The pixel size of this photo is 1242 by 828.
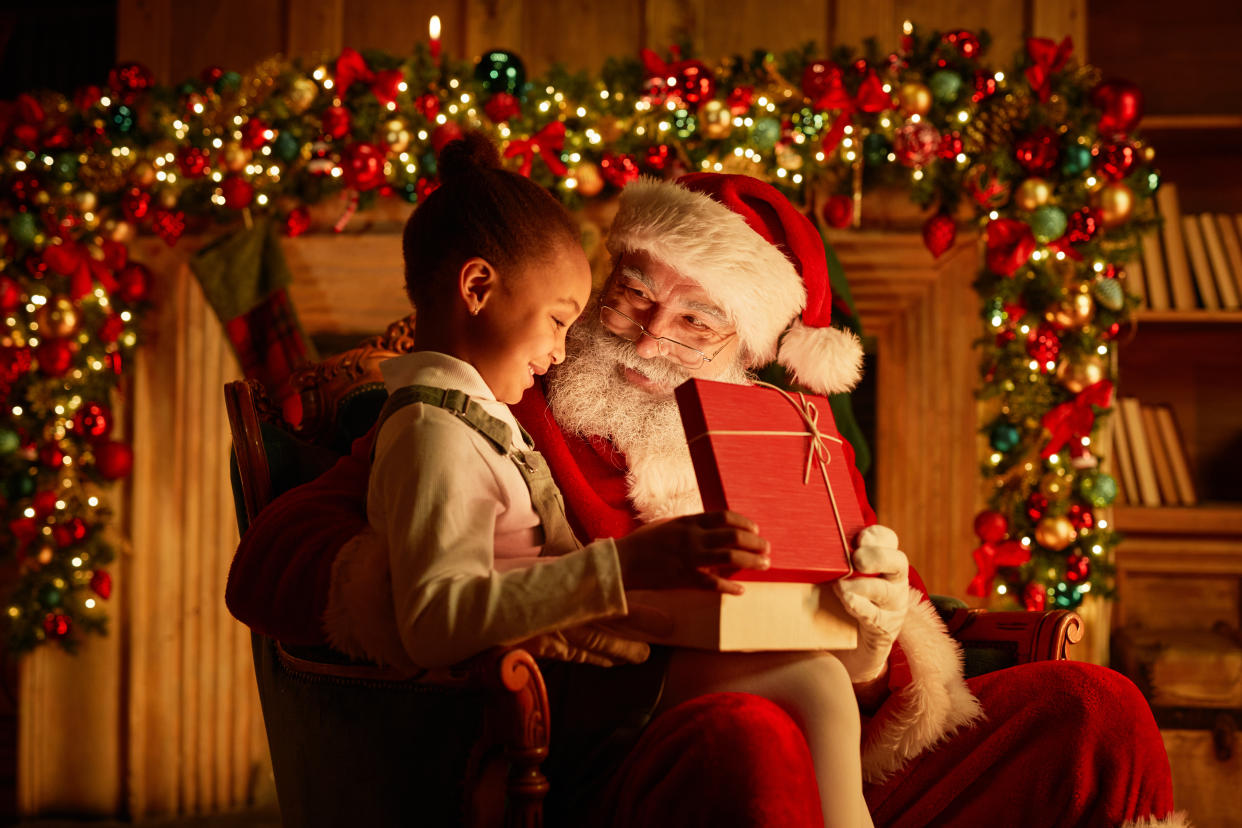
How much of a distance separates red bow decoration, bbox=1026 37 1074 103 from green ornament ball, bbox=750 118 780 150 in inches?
→ 29.9

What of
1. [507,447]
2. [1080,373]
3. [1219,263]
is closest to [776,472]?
[507,447]

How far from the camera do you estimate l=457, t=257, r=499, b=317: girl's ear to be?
1329 mm

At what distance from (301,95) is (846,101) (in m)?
1.64

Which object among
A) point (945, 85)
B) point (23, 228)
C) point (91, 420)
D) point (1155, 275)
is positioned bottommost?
point (91, 420)

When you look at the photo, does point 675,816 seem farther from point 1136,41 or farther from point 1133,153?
point 1136,41

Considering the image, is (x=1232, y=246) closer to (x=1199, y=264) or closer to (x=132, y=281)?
(x=1199, y=264)

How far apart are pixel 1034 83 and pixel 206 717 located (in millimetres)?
3237

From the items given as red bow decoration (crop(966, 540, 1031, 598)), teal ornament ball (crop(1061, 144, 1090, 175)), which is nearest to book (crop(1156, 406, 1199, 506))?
red bow decoration (crop(966, 540, 1031, 598))

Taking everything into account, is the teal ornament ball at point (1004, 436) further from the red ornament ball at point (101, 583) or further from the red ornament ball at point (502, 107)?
the red ornament ball at point (101, 583)

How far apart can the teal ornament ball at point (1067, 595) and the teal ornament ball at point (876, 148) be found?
1355mm

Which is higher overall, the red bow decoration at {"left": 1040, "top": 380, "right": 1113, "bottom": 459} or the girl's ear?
the girl's ear

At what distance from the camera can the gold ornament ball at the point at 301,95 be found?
3297mm

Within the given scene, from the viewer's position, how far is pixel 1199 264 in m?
3.52

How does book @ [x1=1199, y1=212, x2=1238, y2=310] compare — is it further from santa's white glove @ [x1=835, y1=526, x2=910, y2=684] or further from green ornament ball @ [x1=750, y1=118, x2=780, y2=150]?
santa's white glove @ [x1=835, y1=526, x2=910, y2=684]
